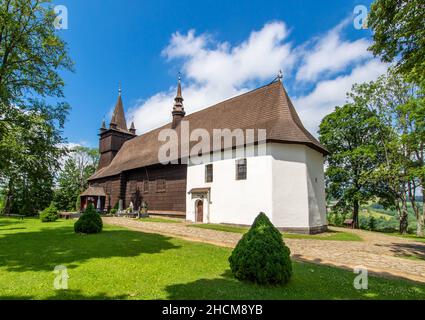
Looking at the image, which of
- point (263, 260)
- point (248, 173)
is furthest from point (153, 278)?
point (248, 173)

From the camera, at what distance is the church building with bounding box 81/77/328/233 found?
17141mm

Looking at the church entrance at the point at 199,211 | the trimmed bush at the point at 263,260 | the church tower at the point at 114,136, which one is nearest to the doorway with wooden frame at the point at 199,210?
the church entrance at the point at 199,211

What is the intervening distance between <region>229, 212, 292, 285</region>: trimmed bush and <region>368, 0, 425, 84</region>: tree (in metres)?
8.37

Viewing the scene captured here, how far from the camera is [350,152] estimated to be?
2812 cm

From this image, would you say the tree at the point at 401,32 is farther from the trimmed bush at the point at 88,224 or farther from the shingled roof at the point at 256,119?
the trimmed bush at the point at 88,224

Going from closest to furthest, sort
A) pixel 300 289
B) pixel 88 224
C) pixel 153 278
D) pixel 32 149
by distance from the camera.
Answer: pixel 300 289 → pixel 153 278 → pixel 32 149 → pixel 88 224

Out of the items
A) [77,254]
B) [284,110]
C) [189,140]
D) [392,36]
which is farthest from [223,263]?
[189,140]

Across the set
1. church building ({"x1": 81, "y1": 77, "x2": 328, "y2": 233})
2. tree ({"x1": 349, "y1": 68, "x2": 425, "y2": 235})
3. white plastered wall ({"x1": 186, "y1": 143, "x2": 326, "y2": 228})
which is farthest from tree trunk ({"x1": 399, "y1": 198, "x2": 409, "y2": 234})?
white plastered wall ({"x1": 186, "y1": 143, "x2": 326, "y2": 228})

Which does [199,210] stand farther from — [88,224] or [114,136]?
[114,136]

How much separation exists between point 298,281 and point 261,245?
4.12 ft

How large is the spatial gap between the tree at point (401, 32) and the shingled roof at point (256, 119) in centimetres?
777

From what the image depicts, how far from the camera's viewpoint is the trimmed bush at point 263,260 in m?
5.44

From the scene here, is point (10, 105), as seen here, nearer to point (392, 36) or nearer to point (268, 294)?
point (268, 294)

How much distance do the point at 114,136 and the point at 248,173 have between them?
27067 mm
